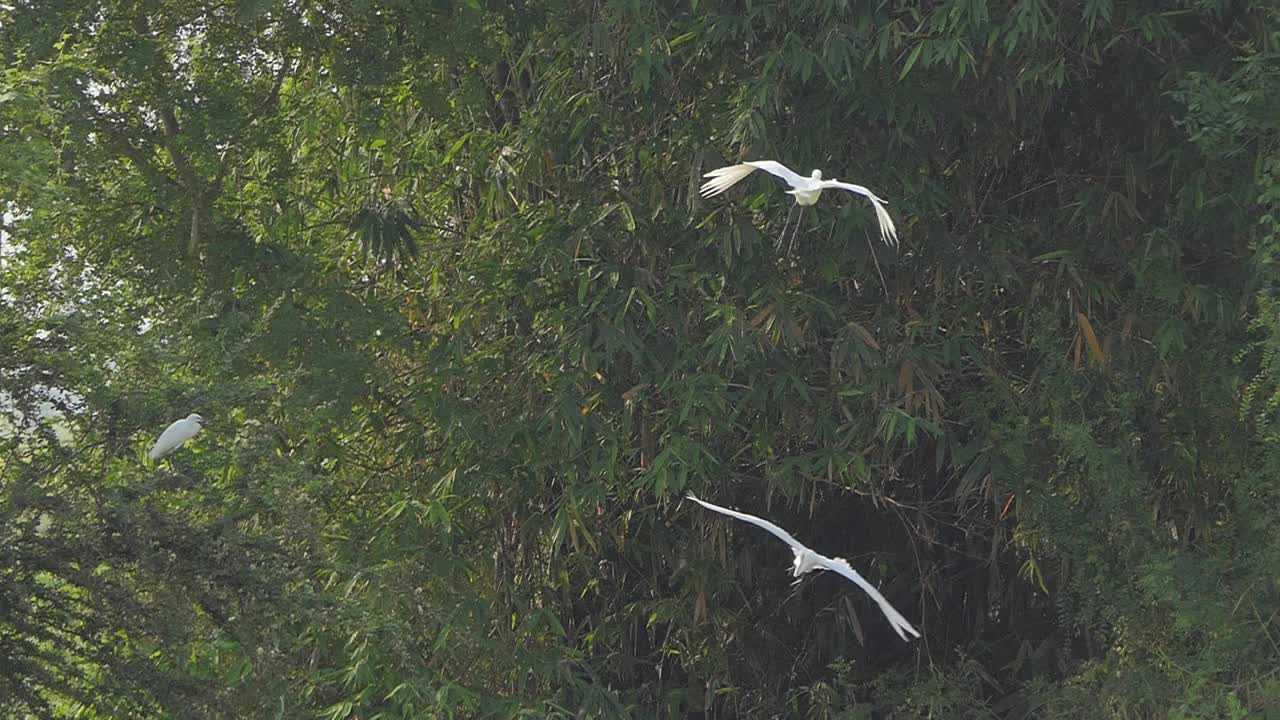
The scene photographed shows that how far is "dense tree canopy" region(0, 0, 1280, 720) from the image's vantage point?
4.36 metres

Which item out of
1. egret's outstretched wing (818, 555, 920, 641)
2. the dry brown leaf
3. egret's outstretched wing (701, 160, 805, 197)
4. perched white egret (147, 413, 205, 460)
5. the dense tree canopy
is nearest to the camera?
egret's outstretched wing (818, 555, 920, 641)

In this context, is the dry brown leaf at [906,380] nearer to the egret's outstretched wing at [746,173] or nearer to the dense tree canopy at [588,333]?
the dense tree canopy at [588,333]

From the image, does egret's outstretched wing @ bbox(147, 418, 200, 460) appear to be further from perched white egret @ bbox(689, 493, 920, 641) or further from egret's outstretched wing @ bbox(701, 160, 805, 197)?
egret's outstretched wing @ bbox(701, 160, 805, 197)

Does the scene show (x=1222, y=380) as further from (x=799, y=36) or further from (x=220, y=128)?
(x=220, y=128)

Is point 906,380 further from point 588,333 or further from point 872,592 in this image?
point 872,592

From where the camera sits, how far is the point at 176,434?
4.00 m

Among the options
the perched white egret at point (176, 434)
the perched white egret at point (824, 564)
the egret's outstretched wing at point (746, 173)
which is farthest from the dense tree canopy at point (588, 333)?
the perched white egret at point (824, 564)

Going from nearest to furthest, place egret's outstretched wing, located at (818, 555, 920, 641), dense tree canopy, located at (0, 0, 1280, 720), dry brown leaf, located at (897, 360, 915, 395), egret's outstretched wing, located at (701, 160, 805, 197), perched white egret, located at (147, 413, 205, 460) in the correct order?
egret's outstretched wing, located at (818, 555, 920, 641) < egret's outstretched wing, located at (701, 160, 805, 197) < perched white egret, located at (147, 413, 205, 460) < dense tree canopy, located at (0, 0, 1280, 720) < dry brown leaf, located at (897, 360, 915, 395)

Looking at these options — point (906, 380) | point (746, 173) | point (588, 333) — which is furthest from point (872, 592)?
point (588, 333)

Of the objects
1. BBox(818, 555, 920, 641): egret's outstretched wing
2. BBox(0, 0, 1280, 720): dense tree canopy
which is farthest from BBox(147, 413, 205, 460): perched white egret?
BBox(818, 555, 920, 641): egret's outstretched wing

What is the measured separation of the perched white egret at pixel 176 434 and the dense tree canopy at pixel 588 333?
0.24m

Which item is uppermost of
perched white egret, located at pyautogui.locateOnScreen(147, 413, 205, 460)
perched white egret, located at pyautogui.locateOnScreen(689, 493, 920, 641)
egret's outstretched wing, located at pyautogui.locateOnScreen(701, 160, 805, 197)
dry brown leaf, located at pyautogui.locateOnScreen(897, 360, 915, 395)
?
egret's outstretched wing, located at pyautogui.locateOnScreen(701, 160, 805, 197)

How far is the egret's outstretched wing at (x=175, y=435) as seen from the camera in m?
3.98

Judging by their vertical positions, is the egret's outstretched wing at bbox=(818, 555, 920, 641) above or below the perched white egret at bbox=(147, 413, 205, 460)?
below
